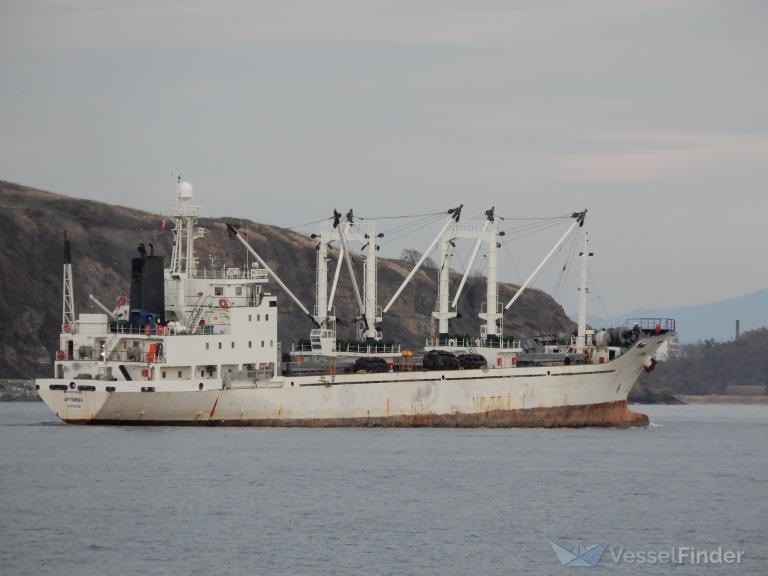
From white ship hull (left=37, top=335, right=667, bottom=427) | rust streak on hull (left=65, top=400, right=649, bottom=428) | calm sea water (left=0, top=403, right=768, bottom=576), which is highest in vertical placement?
white ship hull (left=37, top=335, right=667, bottom=427)

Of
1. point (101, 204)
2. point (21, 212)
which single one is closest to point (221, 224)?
point (101, 204)

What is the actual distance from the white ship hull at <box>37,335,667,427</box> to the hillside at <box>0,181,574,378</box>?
44344 mm

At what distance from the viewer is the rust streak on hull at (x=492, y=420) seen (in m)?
67.8

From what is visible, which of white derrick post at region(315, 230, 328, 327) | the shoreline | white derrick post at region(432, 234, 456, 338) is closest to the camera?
Answer: white derrick post at region(315, 230, 328, 327)

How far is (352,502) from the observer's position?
46812 mm

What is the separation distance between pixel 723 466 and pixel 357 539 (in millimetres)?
24128

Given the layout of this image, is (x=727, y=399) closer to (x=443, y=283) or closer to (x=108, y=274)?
(x=108, y=274)

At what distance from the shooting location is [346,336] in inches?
5281

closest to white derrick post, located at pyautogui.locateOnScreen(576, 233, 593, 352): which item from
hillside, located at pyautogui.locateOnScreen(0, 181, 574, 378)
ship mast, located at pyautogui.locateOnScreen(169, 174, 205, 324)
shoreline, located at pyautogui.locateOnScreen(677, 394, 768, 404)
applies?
ship mast, located at pyautogui.locateOnScreen(169, 174, 205, 324)

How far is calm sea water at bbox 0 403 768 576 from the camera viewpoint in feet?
127

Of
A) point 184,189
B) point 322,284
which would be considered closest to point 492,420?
point 322,284

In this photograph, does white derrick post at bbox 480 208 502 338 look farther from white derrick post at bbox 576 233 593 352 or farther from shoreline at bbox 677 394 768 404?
shoreline at bbox 677 394 768 404

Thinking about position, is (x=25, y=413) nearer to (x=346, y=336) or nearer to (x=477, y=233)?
(x=477, y=233)

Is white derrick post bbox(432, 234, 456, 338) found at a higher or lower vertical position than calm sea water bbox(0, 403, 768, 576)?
higher
